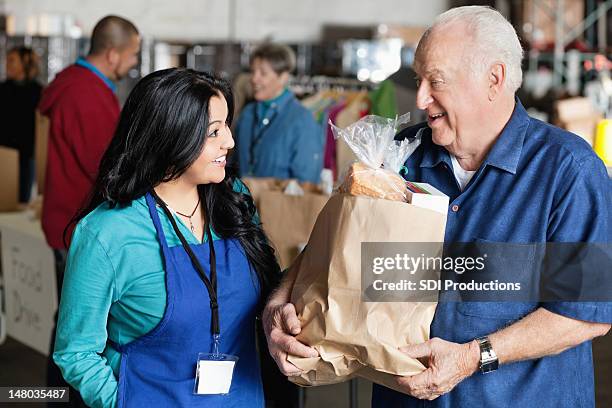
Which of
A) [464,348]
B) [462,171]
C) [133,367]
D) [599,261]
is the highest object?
[462,171]

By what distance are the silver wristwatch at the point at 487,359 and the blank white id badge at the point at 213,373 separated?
0.51m

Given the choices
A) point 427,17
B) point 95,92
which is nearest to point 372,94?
point 95,92

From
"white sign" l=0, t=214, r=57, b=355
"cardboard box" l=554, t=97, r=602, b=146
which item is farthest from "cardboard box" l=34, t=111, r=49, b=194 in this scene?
"cardboard box" l=554, t=97, r=602, b=146

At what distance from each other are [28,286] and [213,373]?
286 centimetres

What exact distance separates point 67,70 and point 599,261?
2.84 meters

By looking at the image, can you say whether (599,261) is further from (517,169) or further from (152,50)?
(152,50)

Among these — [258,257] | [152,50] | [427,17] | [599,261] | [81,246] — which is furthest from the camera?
[427,17]

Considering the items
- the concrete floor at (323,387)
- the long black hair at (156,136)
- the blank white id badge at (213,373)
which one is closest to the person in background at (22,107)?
the concrete floor at (323,387)

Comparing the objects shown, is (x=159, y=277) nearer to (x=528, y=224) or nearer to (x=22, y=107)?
(x=528, y=224)

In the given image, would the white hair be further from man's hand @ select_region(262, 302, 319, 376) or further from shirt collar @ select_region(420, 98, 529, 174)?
man's hand @ select_region(262, 302, 319, 376)

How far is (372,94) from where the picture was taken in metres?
5.59

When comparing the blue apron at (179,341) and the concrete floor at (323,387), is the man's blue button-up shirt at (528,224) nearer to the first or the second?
the blue apron at (179,341)

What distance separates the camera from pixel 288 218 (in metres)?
3.55

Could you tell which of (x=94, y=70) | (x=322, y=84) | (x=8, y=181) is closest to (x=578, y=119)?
(x=322, y=84)
